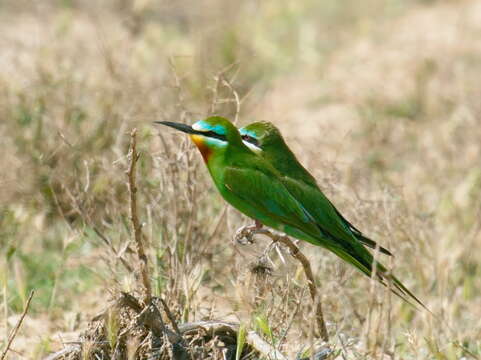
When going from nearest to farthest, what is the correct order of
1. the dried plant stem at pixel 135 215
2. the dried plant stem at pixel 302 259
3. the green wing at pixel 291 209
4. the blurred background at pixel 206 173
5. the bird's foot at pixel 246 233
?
the dried plant stem at pixel 135 215 < the dried plant stem at pixel 302 259 < the green wing at pixel 291 209 < the bird's foot at pixel 246 233 < the blurred background at pixel 206 173

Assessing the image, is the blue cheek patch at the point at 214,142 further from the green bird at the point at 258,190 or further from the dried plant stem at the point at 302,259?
the dried plant stem at the point at 302,259

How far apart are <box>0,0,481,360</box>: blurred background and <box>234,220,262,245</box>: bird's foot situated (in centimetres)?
15

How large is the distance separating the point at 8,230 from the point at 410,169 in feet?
8.03

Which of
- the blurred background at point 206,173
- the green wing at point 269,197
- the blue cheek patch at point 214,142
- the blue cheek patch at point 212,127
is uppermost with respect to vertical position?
the blue cheek patch at point 212,127

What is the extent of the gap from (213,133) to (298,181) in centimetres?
32

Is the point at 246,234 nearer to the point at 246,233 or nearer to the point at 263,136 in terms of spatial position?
the point at 246,233

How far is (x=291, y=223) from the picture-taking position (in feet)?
8.58

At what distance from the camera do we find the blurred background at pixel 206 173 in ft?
9.86

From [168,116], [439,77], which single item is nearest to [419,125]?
[439,77]

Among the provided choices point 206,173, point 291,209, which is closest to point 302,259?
point 291,209

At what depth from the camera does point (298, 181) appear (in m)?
2.67

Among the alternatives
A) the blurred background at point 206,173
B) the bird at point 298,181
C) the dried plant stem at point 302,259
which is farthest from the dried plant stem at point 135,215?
the bird at point 298,181

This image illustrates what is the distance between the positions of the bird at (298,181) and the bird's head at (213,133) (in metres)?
0.18

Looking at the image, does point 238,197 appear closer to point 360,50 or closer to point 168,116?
point 168,116
